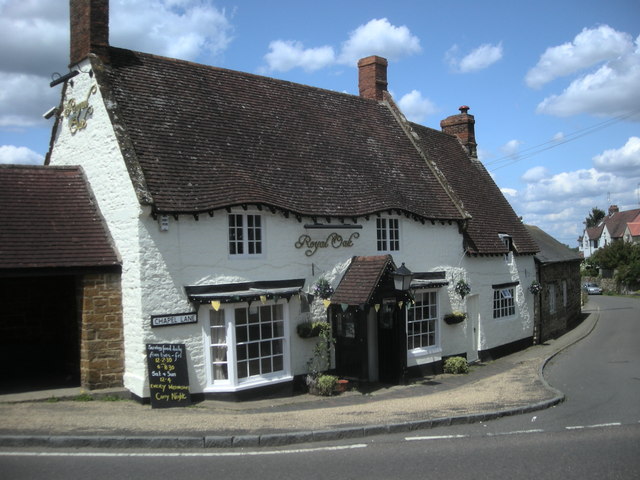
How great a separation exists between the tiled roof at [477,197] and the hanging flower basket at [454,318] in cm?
215

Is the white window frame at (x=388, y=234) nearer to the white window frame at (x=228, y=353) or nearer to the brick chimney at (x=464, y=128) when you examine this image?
the white window frame at (x=228, y=353)

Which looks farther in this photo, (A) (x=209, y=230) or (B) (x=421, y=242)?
(B) (x=421, y=242)

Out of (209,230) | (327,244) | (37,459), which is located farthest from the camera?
(327,244)

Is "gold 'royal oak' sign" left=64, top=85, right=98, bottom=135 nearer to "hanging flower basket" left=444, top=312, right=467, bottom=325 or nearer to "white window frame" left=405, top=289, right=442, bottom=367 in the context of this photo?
"white window frame" left=405, top=289, right=442, bottom=367

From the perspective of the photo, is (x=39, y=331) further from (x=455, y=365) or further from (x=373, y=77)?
(x=373, y=77)

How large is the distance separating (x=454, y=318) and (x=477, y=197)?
5820 mm

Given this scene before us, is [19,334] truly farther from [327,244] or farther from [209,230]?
[327,244]

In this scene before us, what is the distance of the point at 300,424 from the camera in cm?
1012

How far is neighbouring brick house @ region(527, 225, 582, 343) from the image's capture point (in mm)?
24047

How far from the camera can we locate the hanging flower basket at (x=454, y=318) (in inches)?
695

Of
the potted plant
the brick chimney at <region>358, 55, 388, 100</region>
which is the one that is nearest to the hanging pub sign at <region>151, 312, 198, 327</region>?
the potted plant

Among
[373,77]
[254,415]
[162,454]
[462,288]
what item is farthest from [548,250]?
[162,454]

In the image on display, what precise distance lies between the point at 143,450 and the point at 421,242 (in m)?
10.6

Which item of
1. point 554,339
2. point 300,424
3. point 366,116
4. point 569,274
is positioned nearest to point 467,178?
point 366,116
